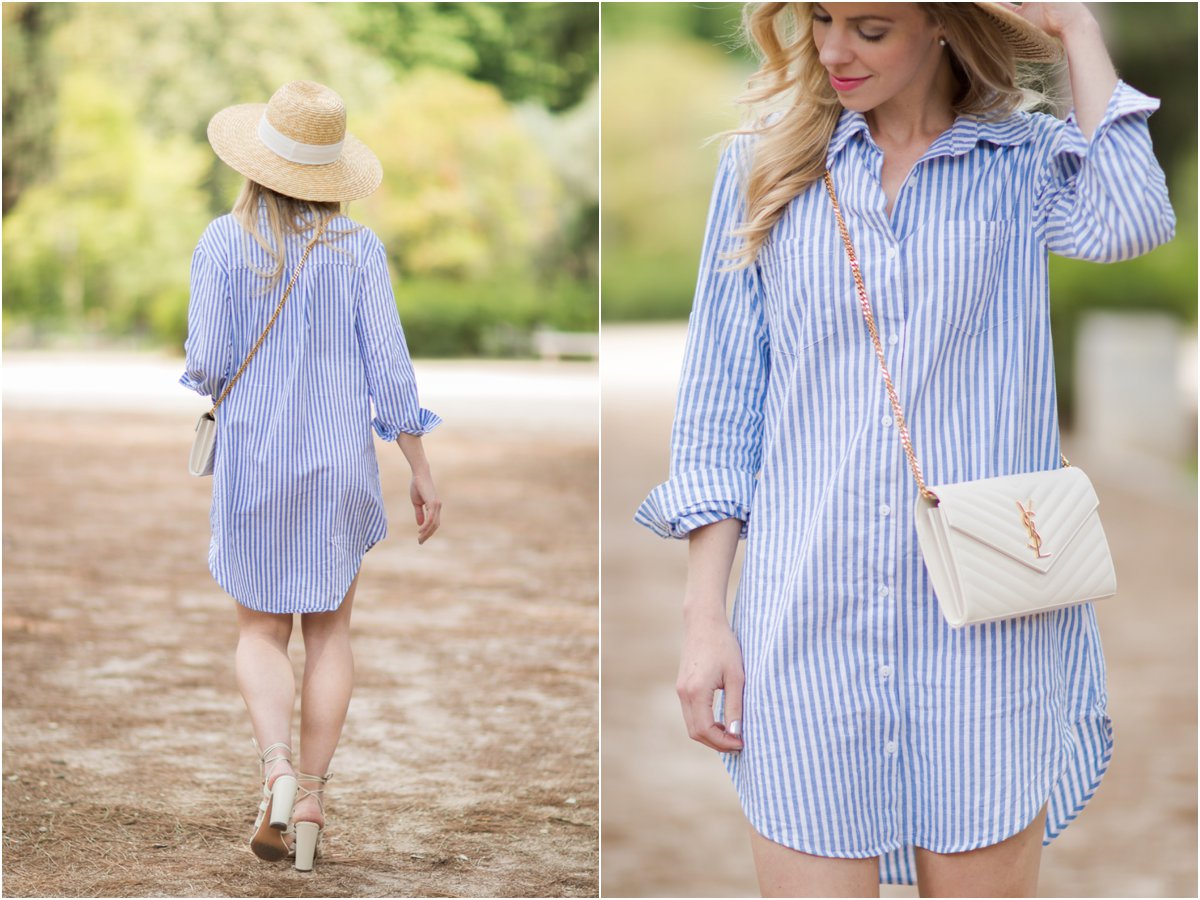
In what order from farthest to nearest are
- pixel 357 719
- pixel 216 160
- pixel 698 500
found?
pixel 216 160 < pixel 357 719 < pixel 698 500

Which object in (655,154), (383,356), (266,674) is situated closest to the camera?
(383,356)

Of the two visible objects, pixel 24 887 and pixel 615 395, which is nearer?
pixel 24 887

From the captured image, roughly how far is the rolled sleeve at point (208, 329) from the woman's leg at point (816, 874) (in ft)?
4.79

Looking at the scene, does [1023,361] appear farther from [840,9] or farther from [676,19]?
[676,19]

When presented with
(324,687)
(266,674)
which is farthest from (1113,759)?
(266,674)

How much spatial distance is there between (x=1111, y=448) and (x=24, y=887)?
44.7 feet

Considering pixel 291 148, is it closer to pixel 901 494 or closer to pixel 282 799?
pixel 282 799

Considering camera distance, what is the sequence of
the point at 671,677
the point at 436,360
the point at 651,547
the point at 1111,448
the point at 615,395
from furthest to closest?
the point at 615,395 < the point at 1111,448 < the point at 651,547 < the point at 671,677 < the point at 436,360

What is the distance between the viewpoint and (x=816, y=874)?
2.29 m

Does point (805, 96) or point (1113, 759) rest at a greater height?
point (805, 96)

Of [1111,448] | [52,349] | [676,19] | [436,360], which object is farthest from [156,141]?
[676,19]

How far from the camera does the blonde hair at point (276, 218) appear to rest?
2963mm

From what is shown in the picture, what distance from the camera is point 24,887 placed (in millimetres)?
3213

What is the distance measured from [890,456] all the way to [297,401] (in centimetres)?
131
